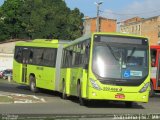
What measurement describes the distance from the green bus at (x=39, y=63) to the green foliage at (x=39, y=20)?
57828mm

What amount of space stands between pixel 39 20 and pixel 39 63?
6167 cm

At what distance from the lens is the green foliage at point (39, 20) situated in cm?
9112

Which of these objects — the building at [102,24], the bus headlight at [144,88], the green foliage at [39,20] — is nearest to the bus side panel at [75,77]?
the bus headlight at [144,88]

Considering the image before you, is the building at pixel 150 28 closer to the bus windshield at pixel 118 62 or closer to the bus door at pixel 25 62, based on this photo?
the bus door at pixel 25 62

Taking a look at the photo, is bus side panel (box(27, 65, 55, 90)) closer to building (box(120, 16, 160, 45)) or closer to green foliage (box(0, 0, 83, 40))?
building (box(120, 16, 160, 45))

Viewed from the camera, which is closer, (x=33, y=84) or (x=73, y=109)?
(x=73, y=109)

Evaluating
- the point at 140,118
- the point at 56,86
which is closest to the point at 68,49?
the point at 56,86

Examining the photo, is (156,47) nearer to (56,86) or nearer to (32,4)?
(56,86)

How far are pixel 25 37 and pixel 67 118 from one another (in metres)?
90.6

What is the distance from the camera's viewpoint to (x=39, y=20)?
90.9 metres

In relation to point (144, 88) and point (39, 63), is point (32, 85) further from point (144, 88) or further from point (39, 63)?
point (144, 88)

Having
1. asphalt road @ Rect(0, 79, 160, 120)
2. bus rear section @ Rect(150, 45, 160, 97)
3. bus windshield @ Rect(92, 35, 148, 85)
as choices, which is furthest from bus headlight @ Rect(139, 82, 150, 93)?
bus rear section @ Rect(150, 45, 160, 97)

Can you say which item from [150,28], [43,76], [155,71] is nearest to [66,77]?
[43,76]

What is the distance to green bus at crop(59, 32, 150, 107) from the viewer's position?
1975 centimetres
